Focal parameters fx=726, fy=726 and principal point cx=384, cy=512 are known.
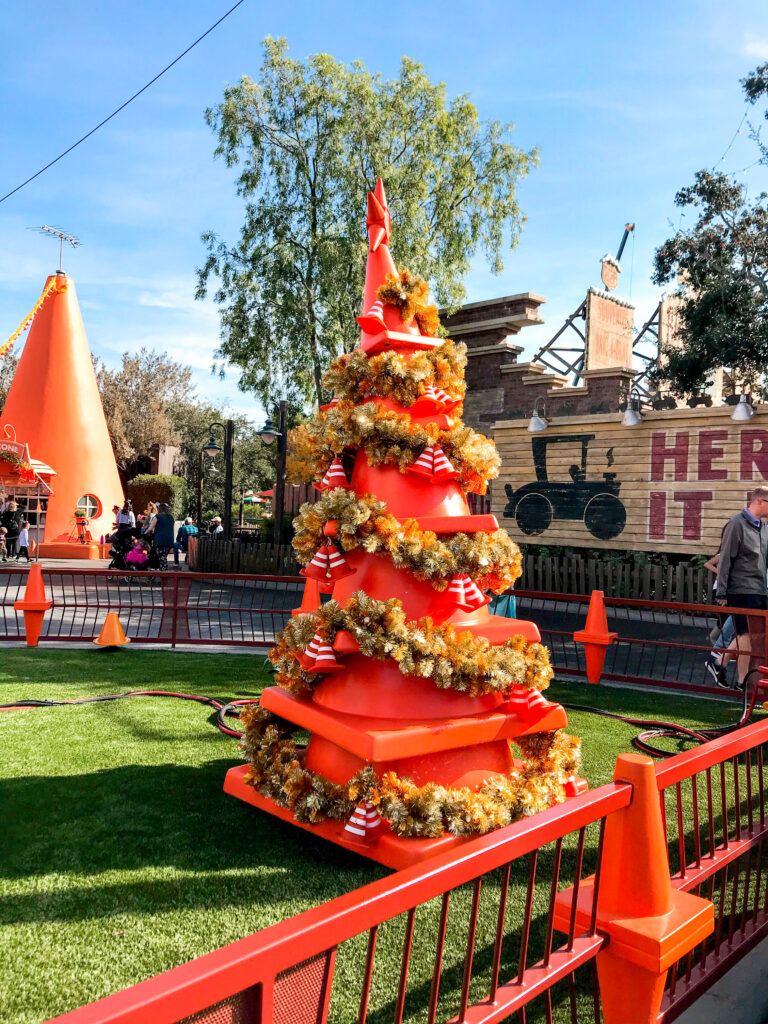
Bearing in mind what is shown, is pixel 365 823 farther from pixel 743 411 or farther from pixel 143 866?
pixel 743 411

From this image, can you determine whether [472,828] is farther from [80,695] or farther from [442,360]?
[80,695]

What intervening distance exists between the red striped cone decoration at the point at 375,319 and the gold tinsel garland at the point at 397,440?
0.47 meters

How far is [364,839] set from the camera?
339 cm

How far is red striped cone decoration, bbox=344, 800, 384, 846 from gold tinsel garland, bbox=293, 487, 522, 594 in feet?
3.63

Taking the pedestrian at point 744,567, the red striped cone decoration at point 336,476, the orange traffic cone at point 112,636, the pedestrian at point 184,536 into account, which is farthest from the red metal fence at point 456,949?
the pedestrian at point 184,536

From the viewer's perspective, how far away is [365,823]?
11.1ft

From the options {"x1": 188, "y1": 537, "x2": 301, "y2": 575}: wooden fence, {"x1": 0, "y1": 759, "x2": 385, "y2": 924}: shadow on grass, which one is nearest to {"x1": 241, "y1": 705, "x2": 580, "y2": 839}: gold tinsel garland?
{"x1": 0, "y1": 759, "x2": 385, "y2": 924}: shadow on grass

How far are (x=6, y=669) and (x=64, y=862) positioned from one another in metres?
4.84

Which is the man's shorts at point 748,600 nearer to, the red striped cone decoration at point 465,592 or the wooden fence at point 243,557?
the red striped cone decoration at point 465,592

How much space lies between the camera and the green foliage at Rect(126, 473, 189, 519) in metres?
35.8

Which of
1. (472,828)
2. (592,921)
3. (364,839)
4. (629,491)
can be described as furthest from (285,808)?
(629,491)

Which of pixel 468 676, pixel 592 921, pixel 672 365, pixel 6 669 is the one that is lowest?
pixel 6 669

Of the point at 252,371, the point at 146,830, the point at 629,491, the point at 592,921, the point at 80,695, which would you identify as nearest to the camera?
the point at 592,921

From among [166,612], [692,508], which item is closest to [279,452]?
[166,612]
